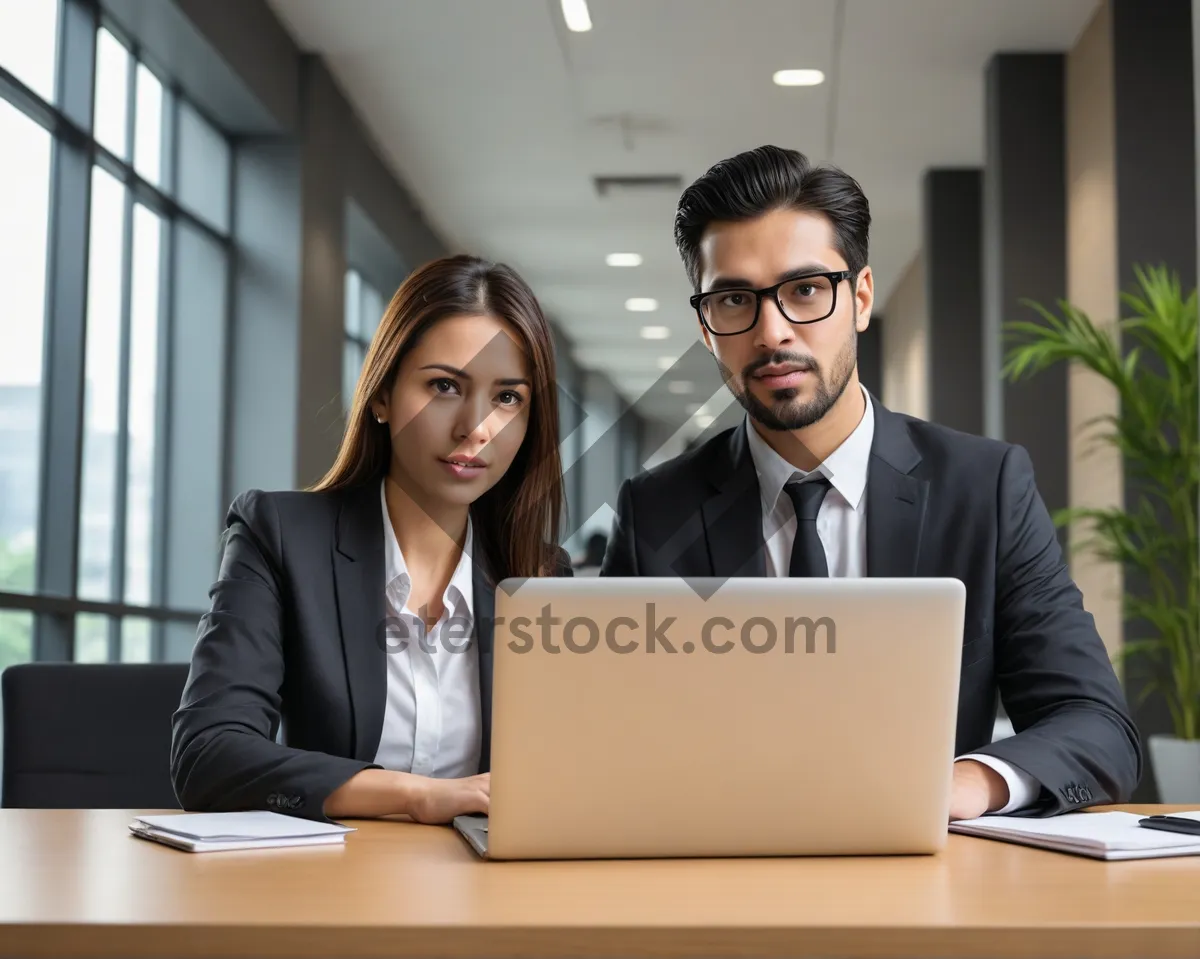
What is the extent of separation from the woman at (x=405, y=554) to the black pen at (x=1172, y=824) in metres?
0.84

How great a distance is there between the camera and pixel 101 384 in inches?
198

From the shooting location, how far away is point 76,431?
449 centimetres

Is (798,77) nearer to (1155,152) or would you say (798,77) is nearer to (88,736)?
(1155,152)

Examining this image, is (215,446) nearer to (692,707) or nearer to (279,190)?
(279,190)

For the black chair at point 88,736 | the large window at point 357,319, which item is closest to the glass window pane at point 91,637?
the black chair at point 88,736

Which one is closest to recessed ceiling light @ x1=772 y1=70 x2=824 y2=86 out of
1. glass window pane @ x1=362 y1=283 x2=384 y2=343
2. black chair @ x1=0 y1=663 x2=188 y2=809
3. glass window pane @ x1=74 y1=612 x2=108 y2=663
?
glass window pane @ x1=362 y1=283 x2=384 y2=343

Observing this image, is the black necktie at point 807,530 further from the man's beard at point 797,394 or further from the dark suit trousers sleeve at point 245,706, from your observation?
the dark suit trousers sleeve at point 245,706

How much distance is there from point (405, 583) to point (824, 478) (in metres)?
0.61

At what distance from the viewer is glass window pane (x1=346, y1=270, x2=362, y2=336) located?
870cm

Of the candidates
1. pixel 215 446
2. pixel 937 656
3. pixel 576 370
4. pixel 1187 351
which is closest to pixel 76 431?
pixel 215 446

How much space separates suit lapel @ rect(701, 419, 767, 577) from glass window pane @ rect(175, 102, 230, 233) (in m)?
4.44

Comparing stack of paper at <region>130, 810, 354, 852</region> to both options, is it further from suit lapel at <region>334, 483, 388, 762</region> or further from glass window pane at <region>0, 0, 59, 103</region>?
glass window pane at <region>0, 0, 59, 103</region>

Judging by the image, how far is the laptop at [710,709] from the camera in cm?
113

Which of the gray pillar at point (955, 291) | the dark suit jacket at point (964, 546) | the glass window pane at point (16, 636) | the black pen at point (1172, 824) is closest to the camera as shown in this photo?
the black pen at point (1172, 824)
